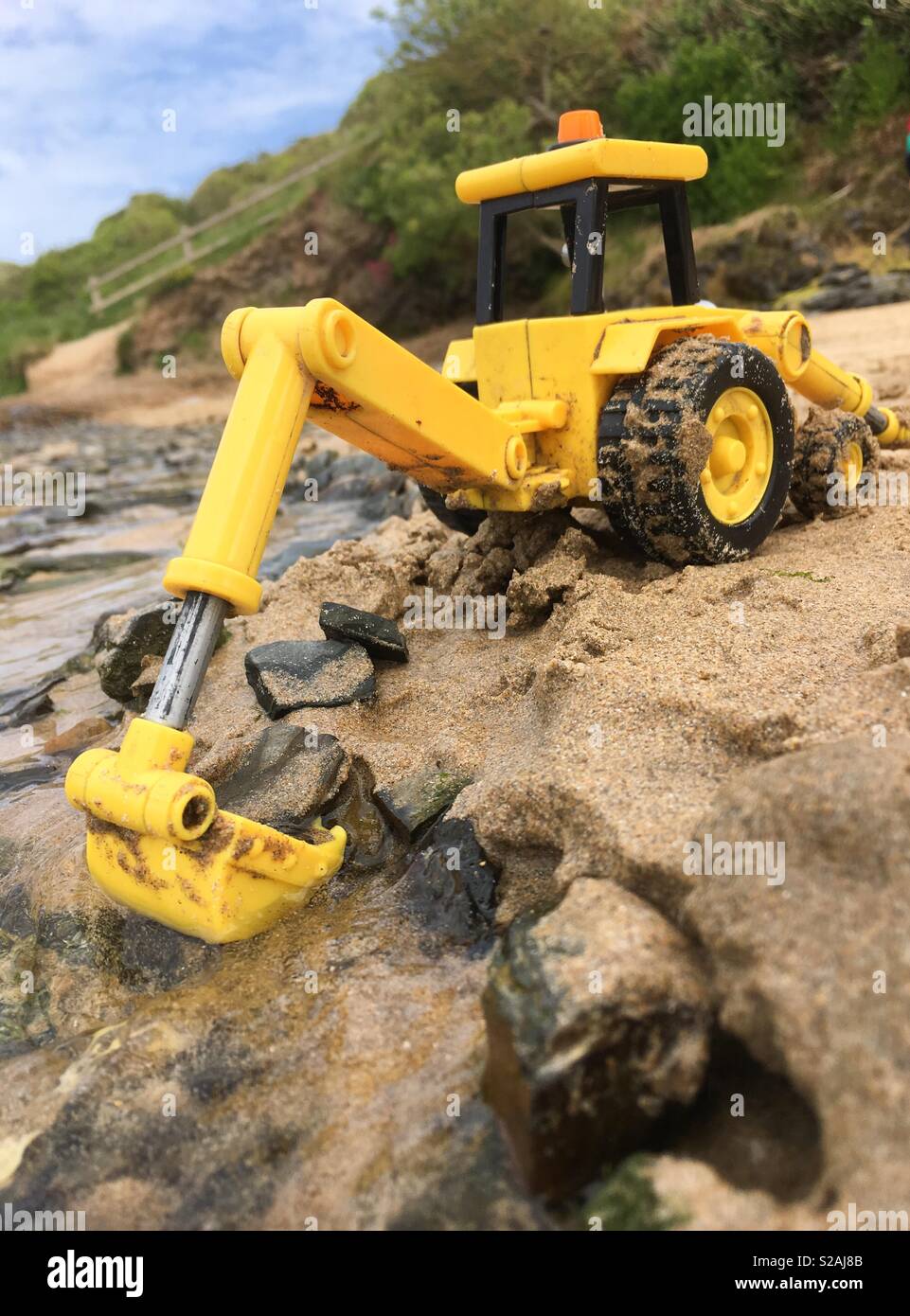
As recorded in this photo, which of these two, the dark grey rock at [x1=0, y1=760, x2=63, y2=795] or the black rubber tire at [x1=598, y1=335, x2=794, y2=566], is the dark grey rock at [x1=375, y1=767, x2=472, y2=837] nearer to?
the black rubber tire at [x1=598, y1=335, x2=794, y2=566]

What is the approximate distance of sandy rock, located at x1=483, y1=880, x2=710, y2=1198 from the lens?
1.68 meters

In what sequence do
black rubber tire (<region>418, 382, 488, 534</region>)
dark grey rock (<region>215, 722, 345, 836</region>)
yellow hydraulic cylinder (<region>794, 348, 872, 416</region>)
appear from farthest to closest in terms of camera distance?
1. yellow hydraulic cylinder (<region>794, 348, 872, 416</region>)
2. black rubber tire (<region>418, 382, 488, 534</region>)
3. dark grey rock (<region>215, 722, 345, 836</region>)

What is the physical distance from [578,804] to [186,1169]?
3.65 ft

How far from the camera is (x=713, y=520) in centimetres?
348

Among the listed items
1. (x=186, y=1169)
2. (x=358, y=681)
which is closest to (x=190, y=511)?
(x=358, y=681)

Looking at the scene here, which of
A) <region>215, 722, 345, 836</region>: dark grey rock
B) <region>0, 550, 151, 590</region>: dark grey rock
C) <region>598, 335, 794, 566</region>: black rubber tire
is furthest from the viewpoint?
<region>0, 550, 151, 590</region>: dark grey rock

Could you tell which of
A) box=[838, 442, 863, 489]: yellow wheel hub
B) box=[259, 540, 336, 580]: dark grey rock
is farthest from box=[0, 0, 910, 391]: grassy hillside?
box=[838, 442, 863, 489]: yellow wheel hub

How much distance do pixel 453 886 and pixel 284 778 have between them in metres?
0.70

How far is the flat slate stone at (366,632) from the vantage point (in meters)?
3.58

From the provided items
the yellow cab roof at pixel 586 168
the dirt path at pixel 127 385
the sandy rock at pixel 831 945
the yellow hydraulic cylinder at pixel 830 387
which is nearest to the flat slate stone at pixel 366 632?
the yellow cab roof at pixel 586 168

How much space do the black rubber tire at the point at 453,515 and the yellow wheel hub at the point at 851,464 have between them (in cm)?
154

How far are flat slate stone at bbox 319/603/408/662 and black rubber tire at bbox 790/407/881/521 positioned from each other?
189cm

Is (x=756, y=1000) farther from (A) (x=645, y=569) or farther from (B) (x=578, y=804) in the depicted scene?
(A) (x=645, y=569)

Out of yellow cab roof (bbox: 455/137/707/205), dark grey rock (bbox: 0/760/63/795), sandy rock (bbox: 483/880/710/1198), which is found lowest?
dark grey rock (bbox: 0/760/63/795)
